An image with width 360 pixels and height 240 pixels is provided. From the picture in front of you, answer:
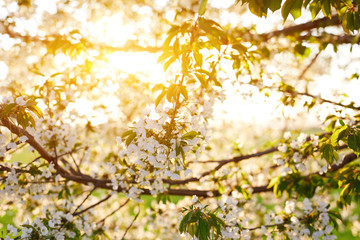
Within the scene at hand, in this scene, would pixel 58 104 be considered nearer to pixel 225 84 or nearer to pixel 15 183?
pixel 15 183

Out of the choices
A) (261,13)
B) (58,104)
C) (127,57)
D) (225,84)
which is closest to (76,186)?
(58,104)

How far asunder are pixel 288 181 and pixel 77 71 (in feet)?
9.21

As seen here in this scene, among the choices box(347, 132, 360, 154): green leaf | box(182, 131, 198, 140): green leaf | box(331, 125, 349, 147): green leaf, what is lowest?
box(347, 132, 360, 154): green leaf

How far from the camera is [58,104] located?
3516mm

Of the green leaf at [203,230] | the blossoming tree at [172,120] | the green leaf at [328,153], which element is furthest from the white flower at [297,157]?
the green leaf at [203,230]

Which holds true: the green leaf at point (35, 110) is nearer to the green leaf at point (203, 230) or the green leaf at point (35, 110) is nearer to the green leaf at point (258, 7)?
the green leaf at point (203, 230)

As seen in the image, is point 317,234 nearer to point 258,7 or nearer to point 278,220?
point 278,220

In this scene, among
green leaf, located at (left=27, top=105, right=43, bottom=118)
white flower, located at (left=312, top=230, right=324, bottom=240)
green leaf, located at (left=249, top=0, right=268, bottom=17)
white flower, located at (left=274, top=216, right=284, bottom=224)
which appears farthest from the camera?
white flower, located at (left=274, top=216, right=284, bottom=224)

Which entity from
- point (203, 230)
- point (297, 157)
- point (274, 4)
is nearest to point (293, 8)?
point (274, 4)

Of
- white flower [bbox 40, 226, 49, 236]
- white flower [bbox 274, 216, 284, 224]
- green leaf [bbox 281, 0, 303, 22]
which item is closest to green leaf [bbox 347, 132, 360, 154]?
green leaf [bbox 281, 0, 303, 22]

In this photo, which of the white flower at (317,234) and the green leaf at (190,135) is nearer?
the green leaf at (190,135)

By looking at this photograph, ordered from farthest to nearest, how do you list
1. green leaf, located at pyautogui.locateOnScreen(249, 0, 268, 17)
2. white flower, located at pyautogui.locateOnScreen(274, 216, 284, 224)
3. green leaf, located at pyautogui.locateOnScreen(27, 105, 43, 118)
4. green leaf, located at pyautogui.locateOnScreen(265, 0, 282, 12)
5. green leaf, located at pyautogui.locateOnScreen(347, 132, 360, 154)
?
white flower, located at pyautogui.locateOnScreen(274, 216, 284, 224) < green leaf, located at pyautogui.locateOnScreen(27, 105, 43, 118) < green leaf, located at pyautogui.locateOnScreen(347, 132, 360, 154) < green leaf, located at pyautogui.locateOnScreen(249, 0, 268, 17) < green leaf, located at pyautogui.locateOnScreen(265, 0, 282, 12)

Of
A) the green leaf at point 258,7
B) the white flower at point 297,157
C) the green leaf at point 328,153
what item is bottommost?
the white flower at point 297,157

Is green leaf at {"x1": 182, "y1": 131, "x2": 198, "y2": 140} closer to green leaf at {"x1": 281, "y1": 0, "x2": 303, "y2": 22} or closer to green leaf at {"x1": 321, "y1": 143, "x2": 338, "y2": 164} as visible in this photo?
green leaf at {"x1": 281, "y1": 0, "x2": 303, "y2": 22}
